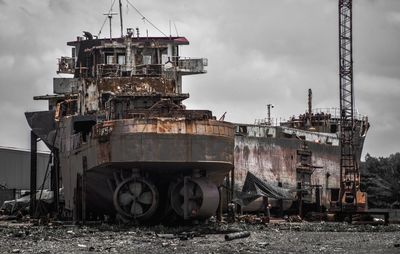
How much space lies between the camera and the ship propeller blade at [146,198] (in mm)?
30719

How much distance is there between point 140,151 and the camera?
2975 centimetres

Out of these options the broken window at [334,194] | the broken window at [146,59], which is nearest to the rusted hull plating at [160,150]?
the broken window at [146,59]

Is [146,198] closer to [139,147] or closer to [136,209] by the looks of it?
[136,209]

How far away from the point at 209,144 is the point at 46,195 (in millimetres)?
14630

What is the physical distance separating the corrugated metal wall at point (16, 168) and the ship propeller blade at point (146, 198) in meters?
38.0

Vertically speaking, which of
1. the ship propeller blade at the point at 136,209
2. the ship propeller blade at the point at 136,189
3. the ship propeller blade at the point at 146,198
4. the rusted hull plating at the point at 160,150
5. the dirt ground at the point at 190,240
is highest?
Answer: the rusted hull plating at the point at 160,150

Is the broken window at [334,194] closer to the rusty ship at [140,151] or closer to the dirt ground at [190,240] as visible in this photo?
the rusty ship at [140,151]

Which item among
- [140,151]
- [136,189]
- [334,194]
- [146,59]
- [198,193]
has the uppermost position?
[146,59]

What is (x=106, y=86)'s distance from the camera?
36.4 meters

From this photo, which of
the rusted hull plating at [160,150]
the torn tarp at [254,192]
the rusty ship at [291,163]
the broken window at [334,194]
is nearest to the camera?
the rusted hull plating at [160,150]

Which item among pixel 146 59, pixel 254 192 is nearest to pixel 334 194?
pixel 254 192

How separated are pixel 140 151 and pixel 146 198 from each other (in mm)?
2041

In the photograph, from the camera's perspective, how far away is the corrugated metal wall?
6788 cm

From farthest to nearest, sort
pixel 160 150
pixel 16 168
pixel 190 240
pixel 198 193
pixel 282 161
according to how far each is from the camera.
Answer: pixel 16 168 → pixel 282 161 → pixel 198 193 → pixel 160 150 → pixel 190 240
